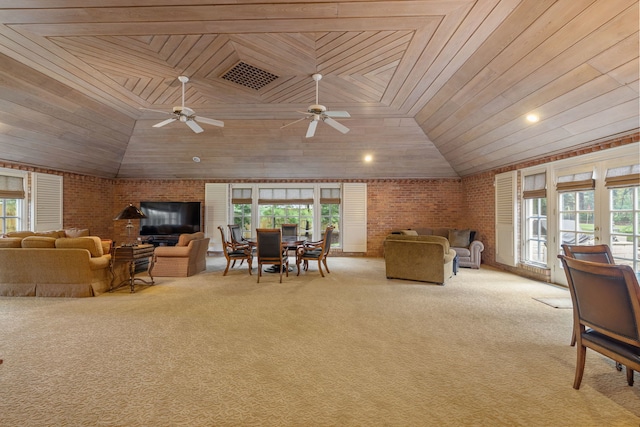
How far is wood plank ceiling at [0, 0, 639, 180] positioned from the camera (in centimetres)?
277

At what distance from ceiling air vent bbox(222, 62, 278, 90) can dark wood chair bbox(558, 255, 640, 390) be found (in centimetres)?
402

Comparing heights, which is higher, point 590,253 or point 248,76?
point 248,76

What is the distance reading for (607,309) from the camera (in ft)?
6.14

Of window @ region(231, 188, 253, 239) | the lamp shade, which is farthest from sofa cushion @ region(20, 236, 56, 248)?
window @ region(231, 188, 253, 239)

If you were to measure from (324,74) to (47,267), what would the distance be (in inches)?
196

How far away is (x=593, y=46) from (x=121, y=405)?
16.7 ft

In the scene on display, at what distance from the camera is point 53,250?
421cm

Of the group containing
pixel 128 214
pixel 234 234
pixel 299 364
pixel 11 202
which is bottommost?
pixel 299 364

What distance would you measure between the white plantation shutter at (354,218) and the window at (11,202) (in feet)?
24.3

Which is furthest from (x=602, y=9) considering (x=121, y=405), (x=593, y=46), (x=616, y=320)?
(x=121, y=405)

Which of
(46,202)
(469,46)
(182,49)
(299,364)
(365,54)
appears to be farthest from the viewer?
(46,202)

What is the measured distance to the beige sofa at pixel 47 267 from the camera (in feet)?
13.9

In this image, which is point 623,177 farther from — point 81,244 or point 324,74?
point 81,244

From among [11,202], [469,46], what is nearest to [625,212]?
[469,46]
